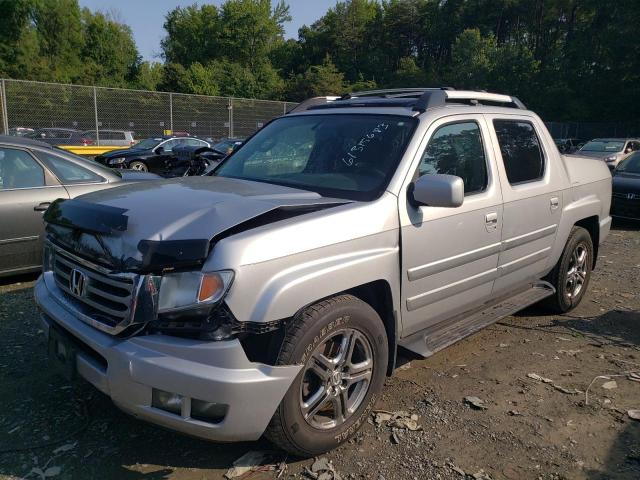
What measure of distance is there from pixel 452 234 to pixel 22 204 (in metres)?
4.32

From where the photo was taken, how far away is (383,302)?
10.2 ft

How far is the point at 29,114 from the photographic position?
18.0 meters

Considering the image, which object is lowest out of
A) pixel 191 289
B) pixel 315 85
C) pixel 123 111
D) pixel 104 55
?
pixel 191 289

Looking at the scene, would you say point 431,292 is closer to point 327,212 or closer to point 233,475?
point 327,212

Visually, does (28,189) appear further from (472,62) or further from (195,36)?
(195,36)

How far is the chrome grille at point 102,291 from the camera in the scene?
242 cm

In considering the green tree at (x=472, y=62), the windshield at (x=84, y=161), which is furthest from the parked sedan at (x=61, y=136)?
the green tree at (x=472, y=62)

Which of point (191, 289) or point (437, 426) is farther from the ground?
point (191, 289)

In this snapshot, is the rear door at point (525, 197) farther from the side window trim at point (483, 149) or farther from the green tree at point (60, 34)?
the green tree at point (60, 34)

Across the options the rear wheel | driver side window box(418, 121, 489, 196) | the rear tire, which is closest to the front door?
driver side window box(418, 121, 489, 196)

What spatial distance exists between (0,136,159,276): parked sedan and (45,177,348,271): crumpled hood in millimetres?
2530

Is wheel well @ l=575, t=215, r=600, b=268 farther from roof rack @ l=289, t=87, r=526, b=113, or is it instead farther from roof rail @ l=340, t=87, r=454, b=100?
roof rail @ l=340, t=87, r=454, b=100

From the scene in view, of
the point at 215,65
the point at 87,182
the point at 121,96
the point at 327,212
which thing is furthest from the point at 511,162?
the point at 215,65

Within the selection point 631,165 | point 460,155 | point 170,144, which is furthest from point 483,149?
point 170,144
